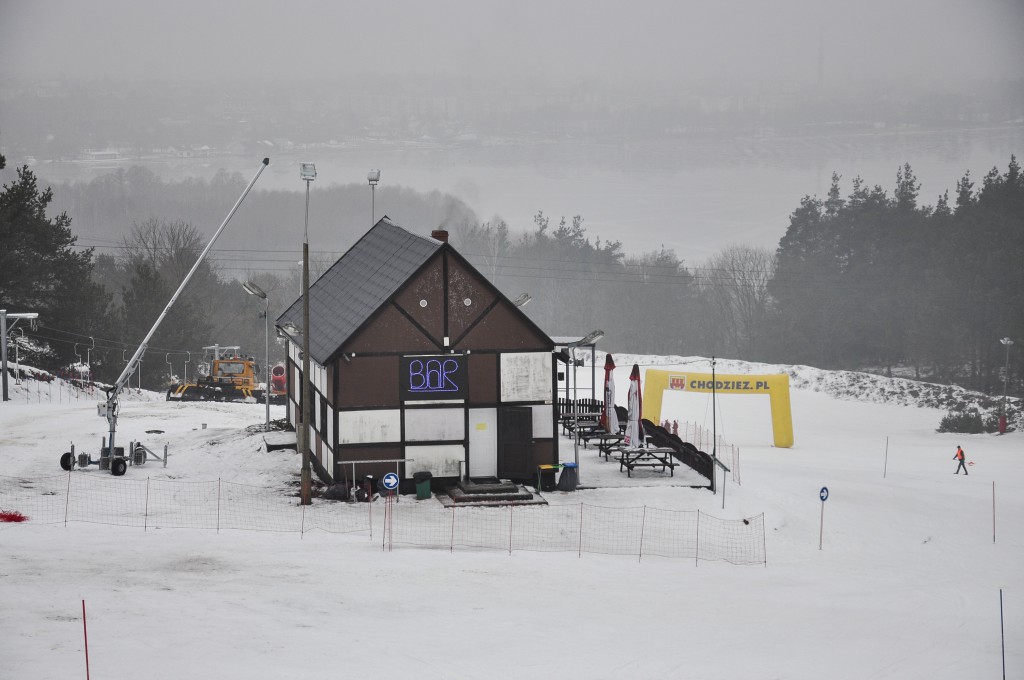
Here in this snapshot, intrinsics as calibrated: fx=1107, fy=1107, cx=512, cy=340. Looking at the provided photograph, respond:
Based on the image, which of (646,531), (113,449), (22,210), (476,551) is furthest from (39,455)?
(22,210)

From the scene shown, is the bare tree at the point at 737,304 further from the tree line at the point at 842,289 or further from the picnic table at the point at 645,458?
the picnic table at the point at 645,458

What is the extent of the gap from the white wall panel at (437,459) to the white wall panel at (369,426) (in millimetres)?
631

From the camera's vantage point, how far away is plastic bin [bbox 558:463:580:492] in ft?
93.1

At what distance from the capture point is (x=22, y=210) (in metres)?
57.6

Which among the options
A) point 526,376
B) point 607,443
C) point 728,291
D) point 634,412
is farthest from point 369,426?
point 728,291

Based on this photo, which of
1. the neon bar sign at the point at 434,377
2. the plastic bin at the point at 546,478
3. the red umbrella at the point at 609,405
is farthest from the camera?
the red umbrella at the point at 609,405

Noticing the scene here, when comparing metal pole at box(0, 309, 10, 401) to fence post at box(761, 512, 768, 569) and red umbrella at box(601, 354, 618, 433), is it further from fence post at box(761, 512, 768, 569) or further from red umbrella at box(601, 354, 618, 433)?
fence post at box(761, 512, 768, 569)

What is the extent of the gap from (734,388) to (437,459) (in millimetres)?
18882

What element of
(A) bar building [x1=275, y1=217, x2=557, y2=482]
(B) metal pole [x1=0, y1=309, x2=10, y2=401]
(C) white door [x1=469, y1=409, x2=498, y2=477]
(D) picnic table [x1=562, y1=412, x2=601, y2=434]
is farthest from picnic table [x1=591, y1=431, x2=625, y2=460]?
(B) metal pole [x1=0, y1=309, x2=10, y2=401]

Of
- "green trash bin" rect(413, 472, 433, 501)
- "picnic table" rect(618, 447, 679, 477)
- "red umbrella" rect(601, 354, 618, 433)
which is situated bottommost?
"green trash bin" rect(413, 472, 433, 501)

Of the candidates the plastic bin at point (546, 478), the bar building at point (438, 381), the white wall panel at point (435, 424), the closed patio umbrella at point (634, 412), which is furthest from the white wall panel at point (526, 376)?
the closed patio umbrella at point (634, 412)

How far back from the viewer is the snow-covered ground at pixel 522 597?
16.9 metres

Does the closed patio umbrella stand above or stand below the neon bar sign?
below

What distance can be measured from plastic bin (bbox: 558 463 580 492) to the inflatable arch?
15.2 m
